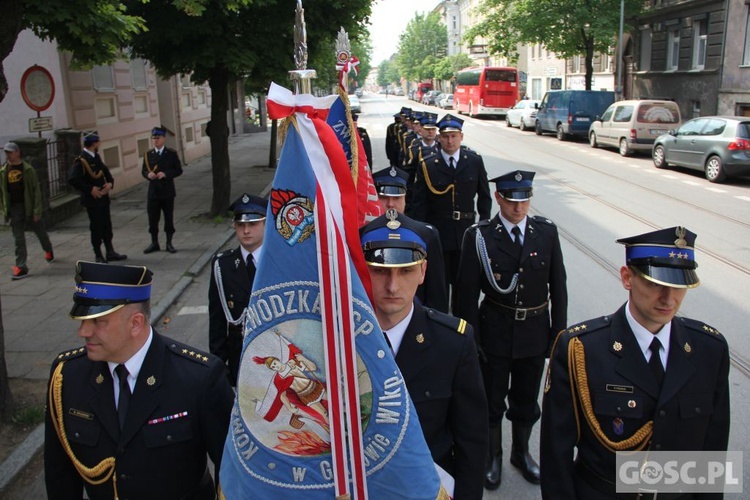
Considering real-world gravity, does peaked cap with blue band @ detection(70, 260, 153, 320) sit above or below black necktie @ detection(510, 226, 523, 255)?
above

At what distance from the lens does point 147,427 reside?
263 centimetres

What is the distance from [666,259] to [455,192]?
4.43m

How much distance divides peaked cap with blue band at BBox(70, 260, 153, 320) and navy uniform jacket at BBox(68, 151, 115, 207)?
797cm

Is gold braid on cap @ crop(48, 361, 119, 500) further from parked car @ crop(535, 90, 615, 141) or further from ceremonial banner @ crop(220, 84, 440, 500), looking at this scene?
parked car @ crop(535, 90, 615, 141)

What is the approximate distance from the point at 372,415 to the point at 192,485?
45.0 inches

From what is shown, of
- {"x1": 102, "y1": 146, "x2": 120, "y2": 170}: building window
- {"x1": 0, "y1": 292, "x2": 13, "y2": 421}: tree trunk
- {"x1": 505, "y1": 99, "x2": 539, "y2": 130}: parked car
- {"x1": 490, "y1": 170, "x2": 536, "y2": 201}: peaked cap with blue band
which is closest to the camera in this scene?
{"x1": 490, "y1": 170, "x2": 536, "y2": 201}: peaked cap with blue band

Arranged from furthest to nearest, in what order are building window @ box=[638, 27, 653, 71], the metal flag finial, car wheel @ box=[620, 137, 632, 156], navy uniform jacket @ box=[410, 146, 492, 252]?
building window @ box=[638, 27, 653, 71] < car wheel @ box=[620, 137, 632, 156] < navy uniform jacket @ box=[410, 146, 492, 252] < the metal flag finial

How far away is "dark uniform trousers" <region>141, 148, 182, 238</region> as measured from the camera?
1089 cm

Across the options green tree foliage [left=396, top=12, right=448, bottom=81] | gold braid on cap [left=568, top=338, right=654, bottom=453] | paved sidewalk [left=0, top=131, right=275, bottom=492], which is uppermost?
green tree foliage [left=396, top=12, right=448, bottom=81]

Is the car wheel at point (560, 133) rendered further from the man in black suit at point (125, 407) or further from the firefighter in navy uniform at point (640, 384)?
the man in black suit at point (125, 407)

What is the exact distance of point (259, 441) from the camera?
2.14 metres

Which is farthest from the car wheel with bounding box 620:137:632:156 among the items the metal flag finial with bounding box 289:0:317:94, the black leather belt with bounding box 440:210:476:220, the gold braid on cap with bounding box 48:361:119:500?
the gold braid on cap with bounding box 48:361:119:500

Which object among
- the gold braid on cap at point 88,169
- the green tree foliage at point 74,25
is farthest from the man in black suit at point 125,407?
the gold braid on cap at point 88,169

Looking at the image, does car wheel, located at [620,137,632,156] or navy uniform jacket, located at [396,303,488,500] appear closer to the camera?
navy uniform jacket, located at [396,303,488,500]
